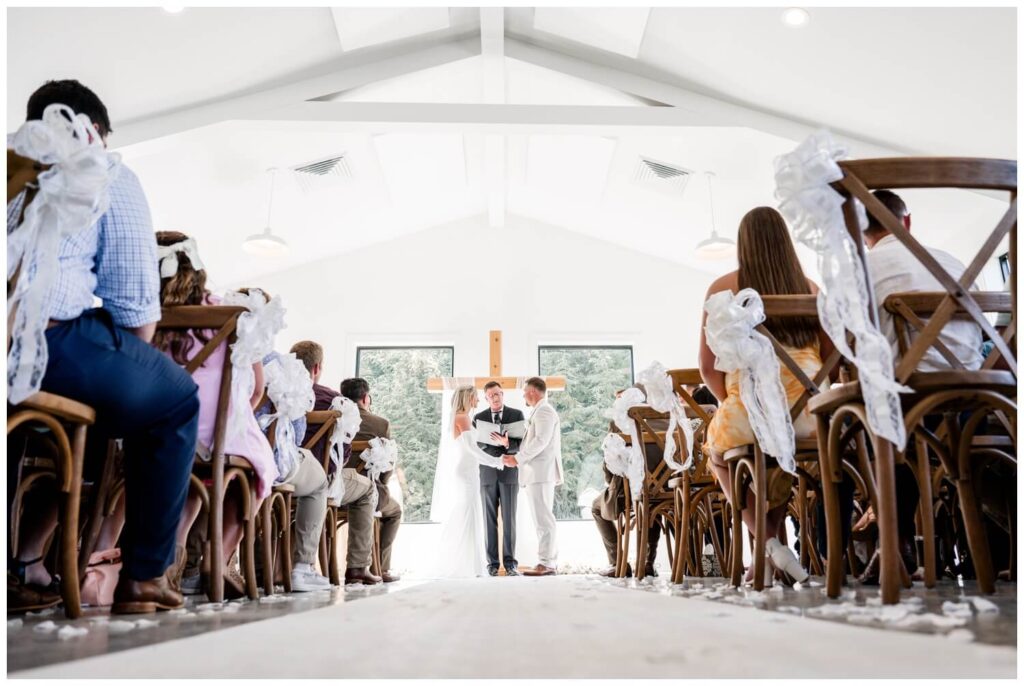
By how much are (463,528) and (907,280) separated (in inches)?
198

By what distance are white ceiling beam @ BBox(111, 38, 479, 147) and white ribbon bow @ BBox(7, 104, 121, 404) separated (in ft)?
14.2

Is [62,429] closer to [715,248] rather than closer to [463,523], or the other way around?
[463,523]

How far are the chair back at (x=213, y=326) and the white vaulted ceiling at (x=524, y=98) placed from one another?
304cm

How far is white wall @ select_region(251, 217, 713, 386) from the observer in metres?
8.14

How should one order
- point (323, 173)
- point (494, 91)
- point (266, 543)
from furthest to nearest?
point (323, 173), point (494, 91), point (266, 543)

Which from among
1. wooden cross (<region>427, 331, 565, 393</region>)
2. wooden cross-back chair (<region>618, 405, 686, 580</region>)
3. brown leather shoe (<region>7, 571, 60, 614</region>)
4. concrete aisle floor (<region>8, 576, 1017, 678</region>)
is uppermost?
wooden cross (<region>427, 331, 565, 393</region>)

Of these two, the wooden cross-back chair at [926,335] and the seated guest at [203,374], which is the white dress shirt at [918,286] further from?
the seated guest at [203,374]

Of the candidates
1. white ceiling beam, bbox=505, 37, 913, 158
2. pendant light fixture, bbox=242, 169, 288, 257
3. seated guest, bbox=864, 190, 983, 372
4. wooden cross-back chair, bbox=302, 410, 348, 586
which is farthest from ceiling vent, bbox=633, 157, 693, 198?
seated guest, bbox=864, 190, 983, 372

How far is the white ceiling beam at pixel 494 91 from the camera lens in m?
5.40

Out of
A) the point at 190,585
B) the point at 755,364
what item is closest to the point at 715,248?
the point at 755,364

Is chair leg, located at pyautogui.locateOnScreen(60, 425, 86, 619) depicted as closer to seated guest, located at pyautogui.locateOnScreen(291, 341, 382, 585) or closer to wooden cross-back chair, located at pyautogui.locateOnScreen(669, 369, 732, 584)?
wooden cross-back chair, located at pyautogui.locateOnScreen(669, 369, 732, 584)

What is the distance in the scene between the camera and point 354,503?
3.65 metres

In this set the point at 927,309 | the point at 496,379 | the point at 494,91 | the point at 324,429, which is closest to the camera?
the point at 927,309

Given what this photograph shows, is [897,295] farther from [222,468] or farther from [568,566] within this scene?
[568,566]
